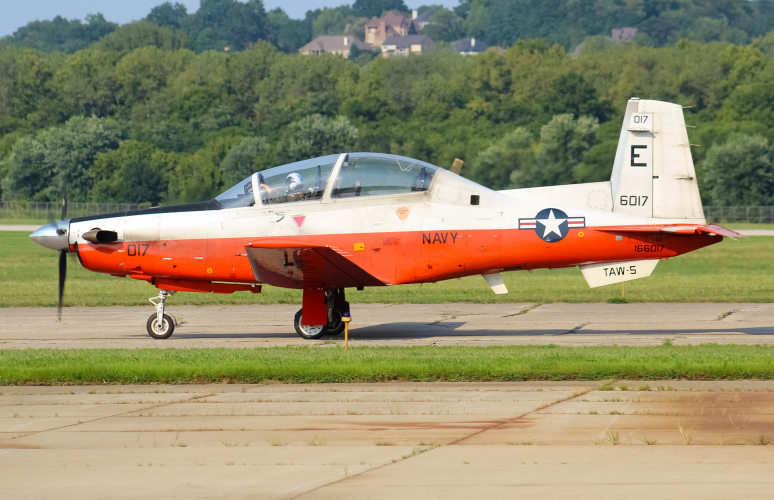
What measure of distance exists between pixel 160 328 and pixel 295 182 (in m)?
3.46

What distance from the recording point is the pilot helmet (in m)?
16.2

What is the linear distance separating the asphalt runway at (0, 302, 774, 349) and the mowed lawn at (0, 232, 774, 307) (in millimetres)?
1249

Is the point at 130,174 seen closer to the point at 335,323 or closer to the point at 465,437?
the point at 335,323

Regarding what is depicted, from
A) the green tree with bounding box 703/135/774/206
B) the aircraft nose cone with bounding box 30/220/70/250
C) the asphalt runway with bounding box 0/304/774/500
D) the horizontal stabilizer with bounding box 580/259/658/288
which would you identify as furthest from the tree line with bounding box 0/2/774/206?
the asphalt runway with bounding box 0/304/774/500

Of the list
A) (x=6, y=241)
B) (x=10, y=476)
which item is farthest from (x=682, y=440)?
(x=6, y=241)

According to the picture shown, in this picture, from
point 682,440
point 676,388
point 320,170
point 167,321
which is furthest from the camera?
point 167,321

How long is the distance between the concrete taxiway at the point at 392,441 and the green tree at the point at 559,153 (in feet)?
171

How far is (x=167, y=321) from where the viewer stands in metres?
17.2

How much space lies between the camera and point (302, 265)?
1582 centimetres

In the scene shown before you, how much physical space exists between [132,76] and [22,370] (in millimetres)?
112045

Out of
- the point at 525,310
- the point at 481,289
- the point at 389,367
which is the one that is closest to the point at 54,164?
the point at 481,289

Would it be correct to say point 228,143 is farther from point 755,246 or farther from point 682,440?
point 682,440

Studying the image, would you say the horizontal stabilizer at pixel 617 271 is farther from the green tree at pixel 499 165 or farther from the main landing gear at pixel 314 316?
the green tree at pixel 499 165

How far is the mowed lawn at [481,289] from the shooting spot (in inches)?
933
